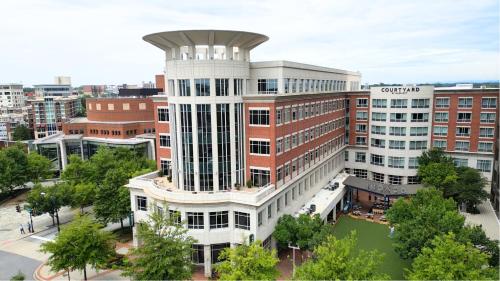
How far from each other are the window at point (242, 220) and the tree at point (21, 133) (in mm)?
107196

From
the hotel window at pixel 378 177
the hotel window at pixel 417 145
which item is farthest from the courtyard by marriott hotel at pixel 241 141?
the hotel window at pixel 378 177

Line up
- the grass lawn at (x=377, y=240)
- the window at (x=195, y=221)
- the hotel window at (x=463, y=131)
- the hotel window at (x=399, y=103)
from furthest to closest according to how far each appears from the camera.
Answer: the hotel window at (x=399, y=103) < the hotel window at (x=463, y=131) < the grass lawn at (x=377, y=240) < the window at (x=195, y=221)

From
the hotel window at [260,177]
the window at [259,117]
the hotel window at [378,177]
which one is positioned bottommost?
the hotel window at [378,177]

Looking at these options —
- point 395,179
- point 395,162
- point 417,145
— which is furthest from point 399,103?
point 395,179

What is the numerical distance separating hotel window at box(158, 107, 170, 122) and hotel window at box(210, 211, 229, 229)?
14.2 meters

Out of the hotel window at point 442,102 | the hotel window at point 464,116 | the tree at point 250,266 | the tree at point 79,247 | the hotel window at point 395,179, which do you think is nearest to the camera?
the tree at point 250,266

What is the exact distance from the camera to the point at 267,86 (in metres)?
39.1

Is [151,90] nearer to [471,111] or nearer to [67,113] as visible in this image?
[67,113]

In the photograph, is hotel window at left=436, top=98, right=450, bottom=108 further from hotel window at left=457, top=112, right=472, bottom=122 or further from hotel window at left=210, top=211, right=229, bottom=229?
hotel window at left=210, top=211, right=229, bottom=229

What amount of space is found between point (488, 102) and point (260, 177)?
39751 millimetres

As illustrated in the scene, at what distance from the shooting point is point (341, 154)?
62.6 m

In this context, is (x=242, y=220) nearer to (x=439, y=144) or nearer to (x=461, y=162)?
(x=439, y=144)

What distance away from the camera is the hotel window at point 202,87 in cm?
3447

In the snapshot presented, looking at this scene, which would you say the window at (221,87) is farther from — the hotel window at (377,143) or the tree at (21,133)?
the tree at (21,133)
